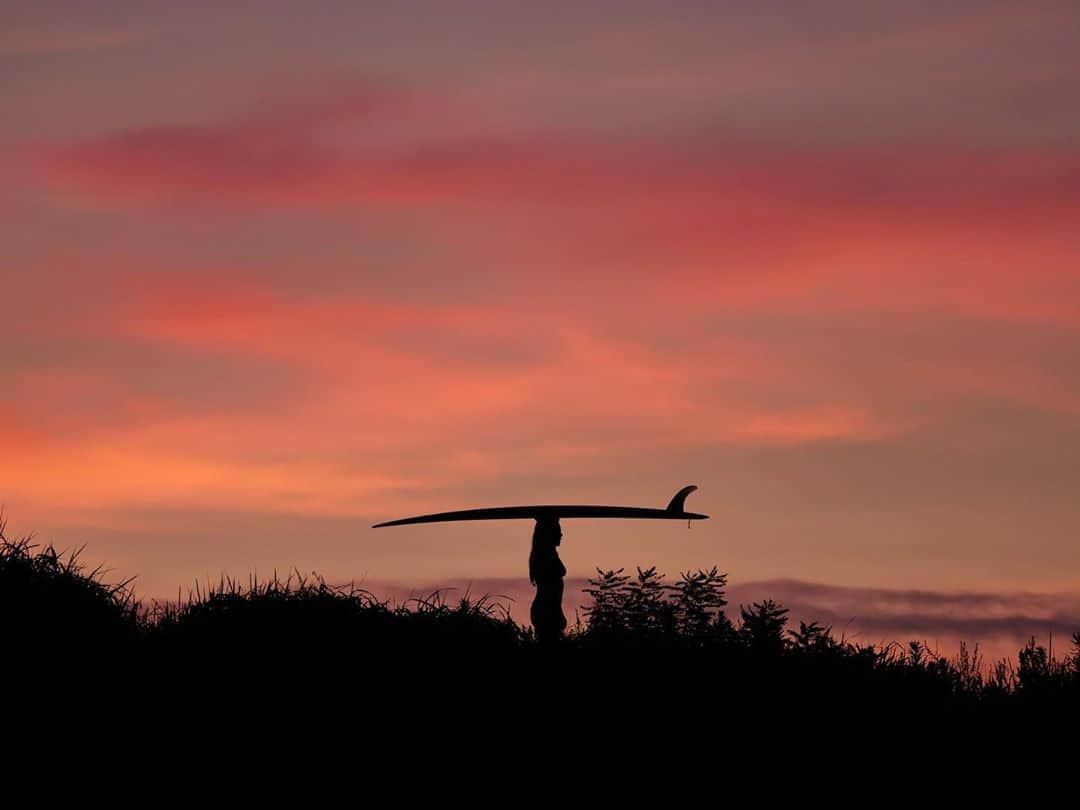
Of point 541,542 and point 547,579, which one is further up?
point 541,542

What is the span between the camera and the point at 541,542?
22.8m

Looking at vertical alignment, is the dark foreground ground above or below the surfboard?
below

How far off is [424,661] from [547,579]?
2503 mm

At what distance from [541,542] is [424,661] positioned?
109 inches

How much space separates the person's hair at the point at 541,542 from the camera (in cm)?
2277

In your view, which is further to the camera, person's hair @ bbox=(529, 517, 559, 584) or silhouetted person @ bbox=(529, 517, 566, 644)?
person's hair @ bbox=(529, 517, 559, 584)

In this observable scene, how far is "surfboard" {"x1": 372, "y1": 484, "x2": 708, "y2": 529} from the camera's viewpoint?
904 inches

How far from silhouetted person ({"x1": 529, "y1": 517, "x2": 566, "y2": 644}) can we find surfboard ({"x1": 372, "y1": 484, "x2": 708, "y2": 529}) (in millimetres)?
147

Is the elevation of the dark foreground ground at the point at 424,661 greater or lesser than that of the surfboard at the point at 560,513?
lesser

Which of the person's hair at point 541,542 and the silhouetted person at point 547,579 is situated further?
the person's hair at point 541,542

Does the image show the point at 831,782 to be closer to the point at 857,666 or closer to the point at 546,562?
the point at 857,666

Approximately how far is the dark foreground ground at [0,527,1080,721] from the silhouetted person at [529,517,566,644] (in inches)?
10.5

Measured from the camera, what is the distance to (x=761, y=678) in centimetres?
2164

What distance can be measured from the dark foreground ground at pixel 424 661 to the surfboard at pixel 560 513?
4.87 feet
